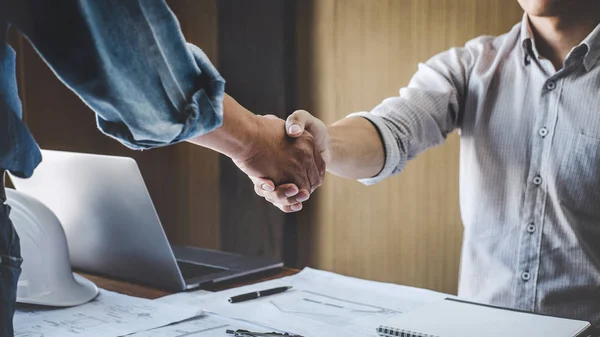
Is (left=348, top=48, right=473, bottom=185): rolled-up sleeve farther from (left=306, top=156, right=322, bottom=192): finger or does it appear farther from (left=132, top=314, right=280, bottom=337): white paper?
(left=132, top=314, right=280, bottom=337): white paper

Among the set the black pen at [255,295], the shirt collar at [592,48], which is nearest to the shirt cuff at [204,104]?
the black pen at [255,295]

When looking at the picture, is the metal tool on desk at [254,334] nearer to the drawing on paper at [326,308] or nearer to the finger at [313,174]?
the drawing on paper at [326,308]

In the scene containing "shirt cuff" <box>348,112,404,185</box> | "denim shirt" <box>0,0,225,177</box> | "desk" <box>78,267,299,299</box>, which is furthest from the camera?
"shirt cuff" <box>348,112,404,185</box>

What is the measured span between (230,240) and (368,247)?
2.14 feet

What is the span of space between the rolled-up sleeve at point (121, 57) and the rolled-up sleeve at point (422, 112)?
0.82 m

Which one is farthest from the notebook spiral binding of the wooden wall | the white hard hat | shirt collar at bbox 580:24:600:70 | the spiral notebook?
the wooden wall

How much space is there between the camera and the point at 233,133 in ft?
3.37

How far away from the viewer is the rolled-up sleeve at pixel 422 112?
4.85 feet

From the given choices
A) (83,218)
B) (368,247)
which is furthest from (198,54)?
(368,247)

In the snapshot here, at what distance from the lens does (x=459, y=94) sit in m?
1.58

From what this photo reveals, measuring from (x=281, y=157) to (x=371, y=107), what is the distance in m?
1.27

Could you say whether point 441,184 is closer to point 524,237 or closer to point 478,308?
point 524,237

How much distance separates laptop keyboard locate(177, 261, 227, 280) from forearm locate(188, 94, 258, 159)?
305 millimetres

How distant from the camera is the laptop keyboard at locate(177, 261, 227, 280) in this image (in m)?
1.30
